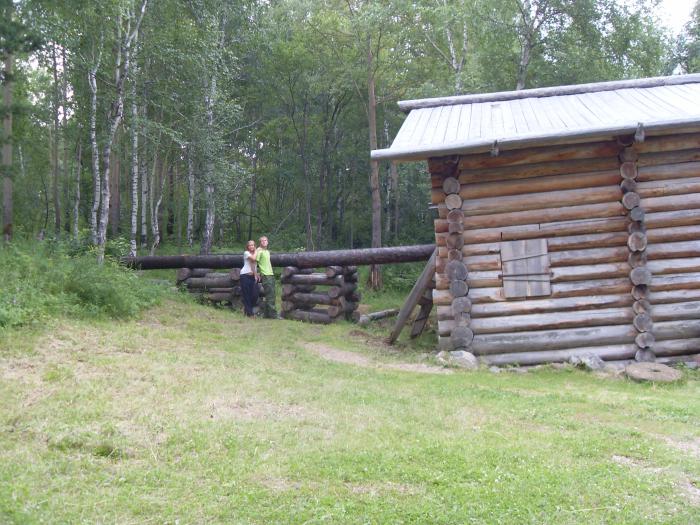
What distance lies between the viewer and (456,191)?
11.0 metres

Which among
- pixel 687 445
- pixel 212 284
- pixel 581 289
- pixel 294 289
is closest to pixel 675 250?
pixel 581 289

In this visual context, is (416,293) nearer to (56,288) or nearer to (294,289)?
(294,289)

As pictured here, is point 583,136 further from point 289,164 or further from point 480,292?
point 289,164

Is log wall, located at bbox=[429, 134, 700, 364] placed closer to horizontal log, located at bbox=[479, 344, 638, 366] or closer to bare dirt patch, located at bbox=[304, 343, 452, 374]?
horizontal log, located at bbox=[479, 344, 638, 366]

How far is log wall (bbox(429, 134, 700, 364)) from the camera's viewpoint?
10367 millimetres

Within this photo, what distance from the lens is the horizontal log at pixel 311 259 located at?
1461 centimetres

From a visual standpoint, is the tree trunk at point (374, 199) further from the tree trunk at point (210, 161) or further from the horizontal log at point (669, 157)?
the horizontal log at point (669, 157)

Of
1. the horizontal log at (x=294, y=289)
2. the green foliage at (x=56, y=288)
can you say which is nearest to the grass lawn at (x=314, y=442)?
the green foliage at (x=56, y=288)

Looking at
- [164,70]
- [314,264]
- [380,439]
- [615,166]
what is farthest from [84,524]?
[164,70]

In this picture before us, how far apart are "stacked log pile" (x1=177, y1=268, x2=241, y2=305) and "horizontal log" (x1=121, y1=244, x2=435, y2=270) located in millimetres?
228

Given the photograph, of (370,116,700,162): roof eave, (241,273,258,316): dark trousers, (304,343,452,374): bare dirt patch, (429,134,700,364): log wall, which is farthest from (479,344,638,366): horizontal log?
(241,273,258,316): dark trousers

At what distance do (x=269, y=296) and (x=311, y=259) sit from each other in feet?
5.09

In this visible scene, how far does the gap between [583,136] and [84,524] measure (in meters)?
8.82

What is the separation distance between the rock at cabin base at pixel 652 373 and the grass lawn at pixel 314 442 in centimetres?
23
